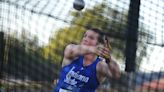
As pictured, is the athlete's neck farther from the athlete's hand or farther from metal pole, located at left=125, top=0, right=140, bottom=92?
metal pole, located at left=125, top=0, right=140, bottom=92

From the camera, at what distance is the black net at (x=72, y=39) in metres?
4.07

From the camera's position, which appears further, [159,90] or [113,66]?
[159,90]

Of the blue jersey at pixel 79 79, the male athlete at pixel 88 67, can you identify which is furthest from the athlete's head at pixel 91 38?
the blue jersey at pixel 79 79

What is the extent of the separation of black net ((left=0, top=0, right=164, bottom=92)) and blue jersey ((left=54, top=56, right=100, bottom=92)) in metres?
0.19

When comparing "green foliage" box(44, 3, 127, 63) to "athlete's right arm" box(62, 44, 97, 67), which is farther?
"green foliage" box(44, 3, 127, 63)

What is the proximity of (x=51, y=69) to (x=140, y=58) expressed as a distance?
0.74 m

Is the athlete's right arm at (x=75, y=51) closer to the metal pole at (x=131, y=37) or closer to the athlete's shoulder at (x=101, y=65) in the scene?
the athlete's shoulder at (x=101, y=65)

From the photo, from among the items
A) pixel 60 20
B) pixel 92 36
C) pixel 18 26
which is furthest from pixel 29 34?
pixel 92 36

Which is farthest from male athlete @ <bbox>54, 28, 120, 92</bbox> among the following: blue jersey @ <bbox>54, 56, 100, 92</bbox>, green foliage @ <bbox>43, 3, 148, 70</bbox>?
green foliage @ <bbox>43, 3, 148, 70</bbox>

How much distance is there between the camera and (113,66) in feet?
12.9

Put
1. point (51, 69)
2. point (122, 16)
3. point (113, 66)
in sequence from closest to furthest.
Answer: point (113, 66)
point (122, 16)
point (51, 69)

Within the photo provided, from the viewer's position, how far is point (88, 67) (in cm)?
397

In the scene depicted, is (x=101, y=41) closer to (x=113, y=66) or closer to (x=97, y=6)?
(x=113, y=66)

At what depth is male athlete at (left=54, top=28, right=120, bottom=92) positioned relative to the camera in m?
3.92
